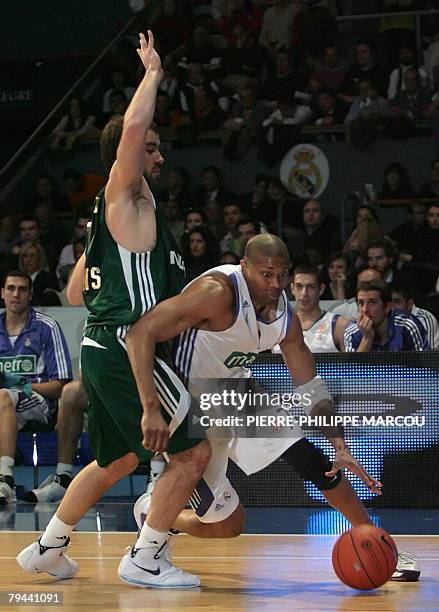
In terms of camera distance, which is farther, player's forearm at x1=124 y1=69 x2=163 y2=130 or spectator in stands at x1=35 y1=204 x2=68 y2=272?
spectator in stands at x1=35 y1=204 x2=68 y2=272

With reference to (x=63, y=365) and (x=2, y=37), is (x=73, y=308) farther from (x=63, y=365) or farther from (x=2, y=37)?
(x=2, y=37)

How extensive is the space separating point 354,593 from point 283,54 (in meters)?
9.52

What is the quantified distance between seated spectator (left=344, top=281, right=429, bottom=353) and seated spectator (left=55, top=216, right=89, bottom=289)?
141 inches

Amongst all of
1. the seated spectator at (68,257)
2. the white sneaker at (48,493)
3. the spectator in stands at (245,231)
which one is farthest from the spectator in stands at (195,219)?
the white sneaker at (48,493)

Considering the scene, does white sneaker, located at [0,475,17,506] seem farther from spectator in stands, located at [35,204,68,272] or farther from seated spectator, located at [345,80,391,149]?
seated spectator, located at [345,80,391,149]

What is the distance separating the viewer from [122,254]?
4.56 metres

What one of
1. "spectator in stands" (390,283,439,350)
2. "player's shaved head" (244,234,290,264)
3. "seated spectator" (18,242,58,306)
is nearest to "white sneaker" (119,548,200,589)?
Result: "player's shaved head" (244,234,290,264)

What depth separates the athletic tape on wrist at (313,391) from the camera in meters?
4.88

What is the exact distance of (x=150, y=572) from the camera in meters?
4.51

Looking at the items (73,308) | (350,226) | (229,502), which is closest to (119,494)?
(73,308)

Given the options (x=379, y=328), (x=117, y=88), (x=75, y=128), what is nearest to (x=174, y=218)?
(x=75, y=128)

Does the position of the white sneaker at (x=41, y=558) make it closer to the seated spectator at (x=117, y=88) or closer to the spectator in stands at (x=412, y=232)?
the spectator in stands at (x=412, y=232)

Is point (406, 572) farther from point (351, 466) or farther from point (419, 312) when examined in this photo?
point (419, 312)

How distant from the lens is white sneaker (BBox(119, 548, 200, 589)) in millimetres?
4504
